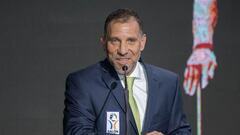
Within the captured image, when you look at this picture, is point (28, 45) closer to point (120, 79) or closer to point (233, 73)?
point (233, 73)

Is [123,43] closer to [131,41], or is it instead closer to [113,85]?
[131,41]

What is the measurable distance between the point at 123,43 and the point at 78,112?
0.33 meters

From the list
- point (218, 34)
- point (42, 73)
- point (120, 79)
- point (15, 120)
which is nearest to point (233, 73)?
point (218, 34)

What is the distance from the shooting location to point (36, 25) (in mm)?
4379

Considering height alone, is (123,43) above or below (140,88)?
above

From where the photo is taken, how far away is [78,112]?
1.96m

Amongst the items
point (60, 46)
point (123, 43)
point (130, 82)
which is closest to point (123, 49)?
point (123, 43)

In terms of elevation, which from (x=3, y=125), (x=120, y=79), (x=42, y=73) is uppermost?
(x=120, y=79)

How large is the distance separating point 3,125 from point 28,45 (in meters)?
0.78

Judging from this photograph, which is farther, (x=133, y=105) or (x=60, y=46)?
Answer: (x=60, y=46)

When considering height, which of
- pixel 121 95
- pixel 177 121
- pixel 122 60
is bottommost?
pixel 177 121

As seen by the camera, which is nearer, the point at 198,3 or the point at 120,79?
the point at 120,79

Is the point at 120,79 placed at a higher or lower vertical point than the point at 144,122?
higher

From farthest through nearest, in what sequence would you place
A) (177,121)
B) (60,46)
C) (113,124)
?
(60,46) → (177,121) → (113,124)
